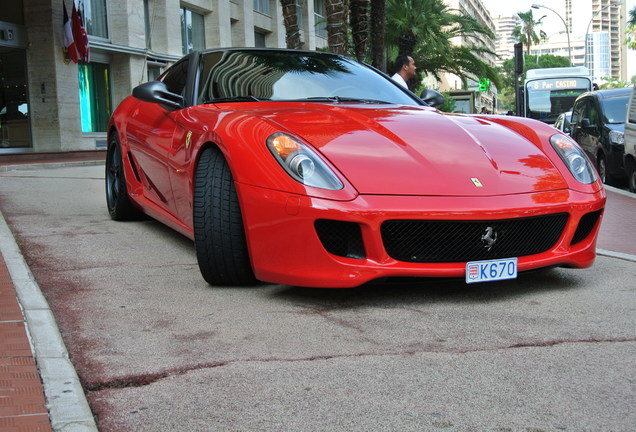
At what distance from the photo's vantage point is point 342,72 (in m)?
5.09

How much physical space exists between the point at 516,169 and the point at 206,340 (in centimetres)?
181

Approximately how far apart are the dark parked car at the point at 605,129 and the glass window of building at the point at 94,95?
1366 centimetres

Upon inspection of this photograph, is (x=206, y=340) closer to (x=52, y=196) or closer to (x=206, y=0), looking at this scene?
(x=52, y=196)

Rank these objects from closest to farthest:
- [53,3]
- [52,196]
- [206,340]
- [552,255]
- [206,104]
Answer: [206,340] → [552,255] → [206,104] → [52,196] → [53,3]

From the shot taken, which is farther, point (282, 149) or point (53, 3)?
point (53, 3)

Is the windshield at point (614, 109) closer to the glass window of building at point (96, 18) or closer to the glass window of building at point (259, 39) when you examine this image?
the glass window of building at point (96, 18)

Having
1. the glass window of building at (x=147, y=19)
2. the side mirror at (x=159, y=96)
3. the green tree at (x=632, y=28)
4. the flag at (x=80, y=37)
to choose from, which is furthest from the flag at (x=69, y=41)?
the green tree at (x=632, y=28)

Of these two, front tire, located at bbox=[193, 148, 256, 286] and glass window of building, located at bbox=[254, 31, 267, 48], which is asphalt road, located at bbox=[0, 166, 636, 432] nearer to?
front tire, located at bbox=[193, 148, 256, 286]

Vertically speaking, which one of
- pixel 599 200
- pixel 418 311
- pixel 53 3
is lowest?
pixel 418 311

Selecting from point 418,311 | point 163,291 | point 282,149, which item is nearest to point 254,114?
point 282,149

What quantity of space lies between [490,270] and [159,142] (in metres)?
2.41

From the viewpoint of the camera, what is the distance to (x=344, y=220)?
3338 millimetres

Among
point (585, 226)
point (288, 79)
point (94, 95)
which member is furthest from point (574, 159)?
point (94, 95)

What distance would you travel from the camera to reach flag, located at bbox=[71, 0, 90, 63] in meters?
19.7
